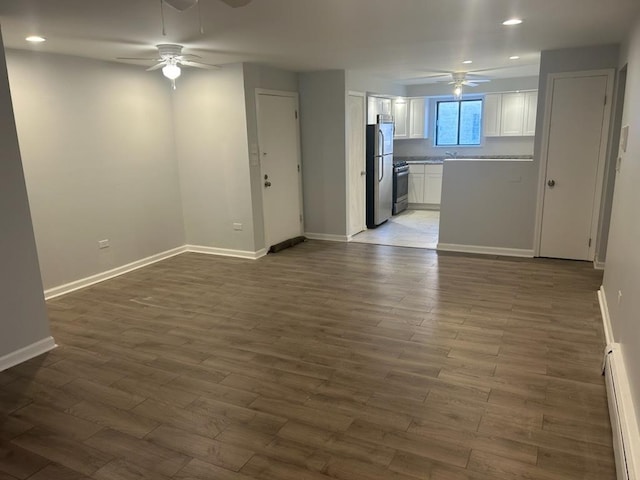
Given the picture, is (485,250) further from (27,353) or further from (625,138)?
(27,353)

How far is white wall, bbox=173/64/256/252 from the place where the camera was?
18.4ft

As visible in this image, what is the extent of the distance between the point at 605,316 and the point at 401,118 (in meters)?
5.97

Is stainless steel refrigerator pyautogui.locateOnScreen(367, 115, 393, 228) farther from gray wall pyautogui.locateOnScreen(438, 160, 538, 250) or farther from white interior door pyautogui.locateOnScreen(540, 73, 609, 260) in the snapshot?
Result: white interior door pyautogui.locateOnScreen(540, 73, 609, 260)

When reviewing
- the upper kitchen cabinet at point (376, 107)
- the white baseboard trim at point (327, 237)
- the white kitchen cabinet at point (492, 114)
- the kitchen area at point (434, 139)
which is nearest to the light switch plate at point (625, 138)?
the kitchen area at point (434, 139)

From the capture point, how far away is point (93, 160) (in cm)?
500

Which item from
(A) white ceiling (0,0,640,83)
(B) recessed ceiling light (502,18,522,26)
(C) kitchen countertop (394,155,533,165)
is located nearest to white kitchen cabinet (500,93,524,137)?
(C) kitchen countertop (394,155,533,165)

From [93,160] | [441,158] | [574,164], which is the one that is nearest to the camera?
[93,160]

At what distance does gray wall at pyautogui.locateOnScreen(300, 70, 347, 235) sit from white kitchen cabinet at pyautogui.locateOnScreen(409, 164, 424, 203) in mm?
2969

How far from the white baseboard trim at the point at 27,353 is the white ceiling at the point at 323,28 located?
2303mm

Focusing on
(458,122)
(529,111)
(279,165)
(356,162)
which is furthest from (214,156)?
(529,111)

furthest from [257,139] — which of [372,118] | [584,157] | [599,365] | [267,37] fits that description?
[599,365]

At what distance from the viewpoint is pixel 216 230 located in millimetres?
6117

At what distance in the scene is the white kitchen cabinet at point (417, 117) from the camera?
9.01m

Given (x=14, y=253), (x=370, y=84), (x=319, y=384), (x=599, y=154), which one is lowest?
(x=319, y=384)
